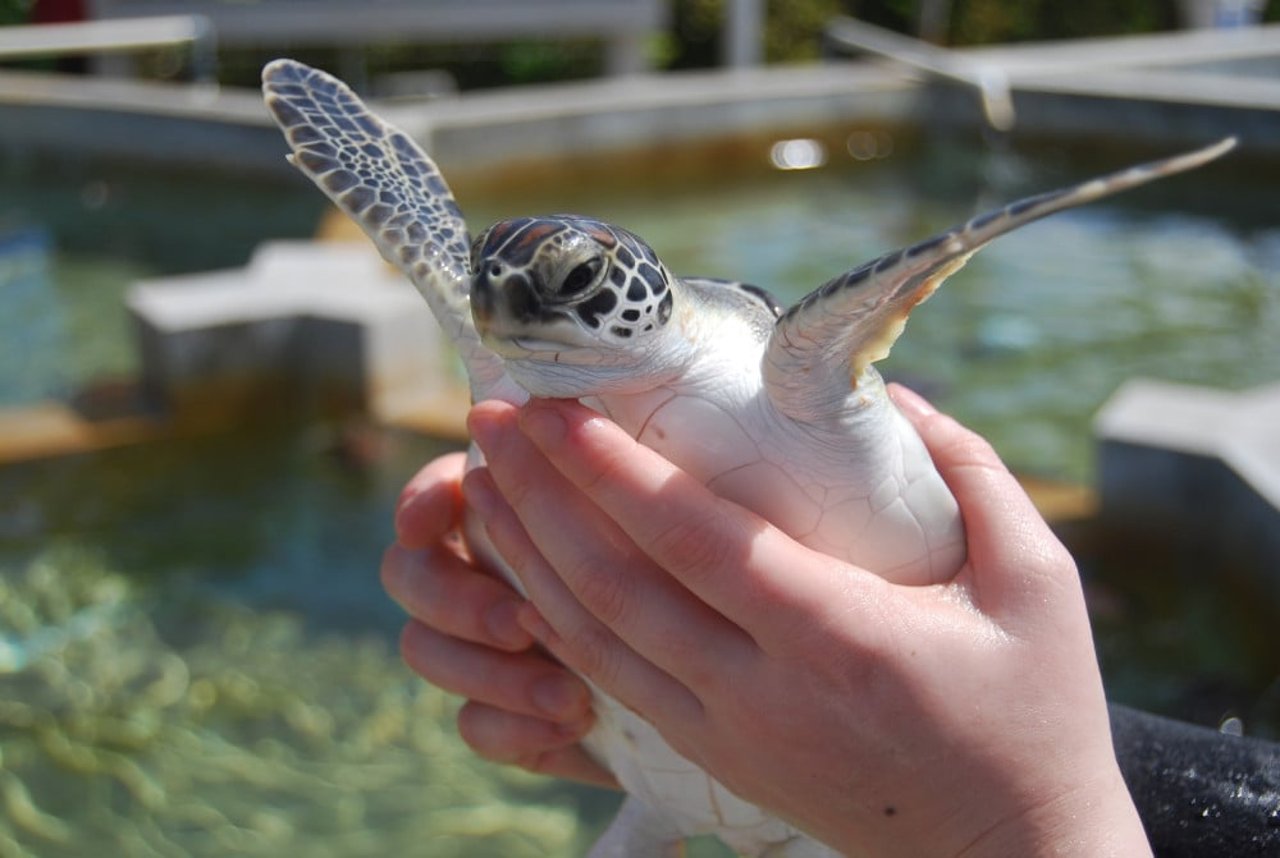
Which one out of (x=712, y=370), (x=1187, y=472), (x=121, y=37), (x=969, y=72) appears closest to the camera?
(x=712, y=370)

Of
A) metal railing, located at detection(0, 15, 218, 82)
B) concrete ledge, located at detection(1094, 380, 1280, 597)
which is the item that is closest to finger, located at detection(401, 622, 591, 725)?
concrete ledge, located at detection(1094, 380, 1280, 597)

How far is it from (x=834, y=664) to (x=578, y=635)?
189 millimetres

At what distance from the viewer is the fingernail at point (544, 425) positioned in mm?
800

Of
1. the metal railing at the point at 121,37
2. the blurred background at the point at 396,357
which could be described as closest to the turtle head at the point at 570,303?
the blurred background at the point at 396,357

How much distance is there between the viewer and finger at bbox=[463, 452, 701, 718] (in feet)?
2.67

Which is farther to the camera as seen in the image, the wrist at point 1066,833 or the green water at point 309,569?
the green water at point 309,569

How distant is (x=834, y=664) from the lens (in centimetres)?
74

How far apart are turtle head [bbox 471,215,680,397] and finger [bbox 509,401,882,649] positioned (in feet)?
0.15

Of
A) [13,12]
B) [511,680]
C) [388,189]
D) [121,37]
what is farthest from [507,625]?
[13,12]

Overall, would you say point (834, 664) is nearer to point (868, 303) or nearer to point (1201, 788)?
point (868, 303)

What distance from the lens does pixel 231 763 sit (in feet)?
6.94

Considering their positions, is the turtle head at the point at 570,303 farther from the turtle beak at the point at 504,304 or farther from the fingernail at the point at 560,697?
the fingernail at the point at 560,697

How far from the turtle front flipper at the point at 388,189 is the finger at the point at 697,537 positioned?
0.22 meters

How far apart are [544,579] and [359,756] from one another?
1.42 m
